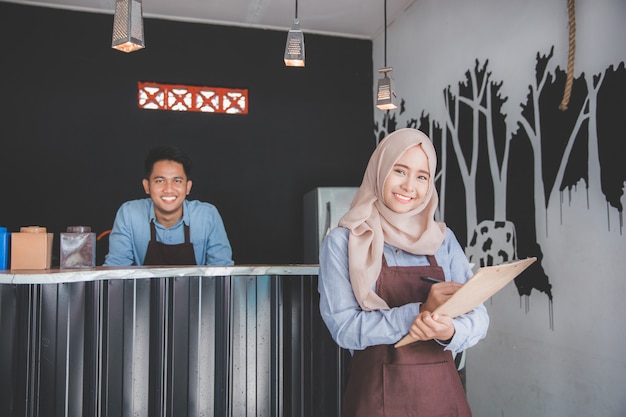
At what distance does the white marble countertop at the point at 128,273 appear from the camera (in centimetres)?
189

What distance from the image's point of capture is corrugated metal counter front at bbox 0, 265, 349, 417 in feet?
6.30

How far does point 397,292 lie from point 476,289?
0.27 metres

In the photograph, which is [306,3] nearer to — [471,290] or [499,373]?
[499,373]

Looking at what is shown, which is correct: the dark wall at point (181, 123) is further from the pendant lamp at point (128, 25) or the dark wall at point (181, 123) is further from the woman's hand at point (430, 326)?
the woman's hand at point (430, 326)

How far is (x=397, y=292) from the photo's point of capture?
1541mm

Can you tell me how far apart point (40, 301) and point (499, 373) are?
2556 mm

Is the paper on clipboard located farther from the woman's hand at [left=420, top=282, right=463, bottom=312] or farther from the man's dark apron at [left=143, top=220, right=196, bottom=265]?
the man's dark apron at [left=143, top=220, right=196, bottom=265]

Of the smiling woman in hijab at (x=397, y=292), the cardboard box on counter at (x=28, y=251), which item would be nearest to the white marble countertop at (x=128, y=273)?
the cardboard box on counter at (x=28, y=251)

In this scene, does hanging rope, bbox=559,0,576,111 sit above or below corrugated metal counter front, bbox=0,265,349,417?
above

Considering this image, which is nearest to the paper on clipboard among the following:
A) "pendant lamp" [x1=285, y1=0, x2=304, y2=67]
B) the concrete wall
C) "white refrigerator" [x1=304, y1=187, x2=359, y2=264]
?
the concrete wall

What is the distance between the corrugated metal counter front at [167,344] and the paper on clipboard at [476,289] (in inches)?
33.8

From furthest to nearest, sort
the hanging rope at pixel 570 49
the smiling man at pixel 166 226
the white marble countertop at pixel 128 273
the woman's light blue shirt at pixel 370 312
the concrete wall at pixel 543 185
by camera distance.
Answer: the smiling man at pixel 166 226
the hanging rope at pixel 570 49
the concrete wall at pixel 543 185
the white marble countertop at pixel 128 273
the woman's light blue shirt at pixel 370 312

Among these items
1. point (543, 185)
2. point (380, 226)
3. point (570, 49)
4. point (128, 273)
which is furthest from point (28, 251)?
point (570, 49)

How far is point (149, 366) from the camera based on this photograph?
2.07 m
